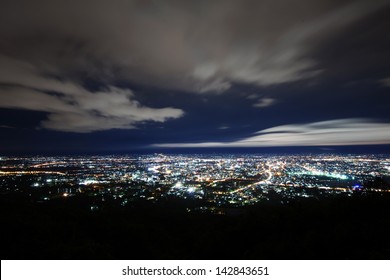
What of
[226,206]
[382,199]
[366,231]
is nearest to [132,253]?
[366,231]

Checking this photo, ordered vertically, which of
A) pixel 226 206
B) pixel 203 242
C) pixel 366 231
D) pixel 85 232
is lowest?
pixel 226 206

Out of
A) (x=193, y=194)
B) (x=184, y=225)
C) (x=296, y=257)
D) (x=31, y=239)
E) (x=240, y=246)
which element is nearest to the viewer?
(x=296, y=257)

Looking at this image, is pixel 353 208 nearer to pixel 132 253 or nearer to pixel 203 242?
pixel 203 242

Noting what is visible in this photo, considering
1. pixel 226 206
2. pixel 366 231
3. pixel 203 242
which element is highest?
pixel 366 231

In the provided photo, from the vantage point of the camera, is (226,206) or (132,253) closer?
(132,253)

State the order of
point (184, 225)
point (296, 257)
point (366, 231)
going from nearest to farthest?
point (296, 257) → point (366, 231) → point (184, 225)

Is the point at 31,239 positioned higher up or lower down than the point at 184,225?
higher up
